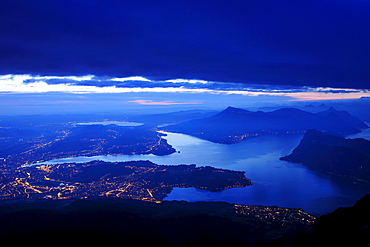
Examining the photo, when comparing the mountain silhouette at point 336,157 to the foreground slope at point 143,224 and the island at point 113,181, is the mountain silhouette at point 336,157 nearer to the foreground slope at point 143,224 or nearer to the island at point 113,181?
the island at point 113,181

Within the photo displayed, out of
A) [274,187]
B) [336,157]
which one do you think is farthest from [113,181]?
[336,157]

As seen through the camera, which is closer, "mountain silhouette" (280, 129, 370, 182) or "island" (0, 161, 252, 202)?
"island" (0, 161, 252, 202)

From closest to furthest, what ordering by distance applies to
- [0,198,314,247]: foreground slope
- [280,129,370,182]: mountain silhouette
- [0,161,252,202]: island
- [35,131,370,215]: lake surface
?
[0,198,314,247]: foreground slope → [35,131,370,215]: lake surface → [0,161,252,202]: island → [280,129,370,182]: mountain silhouette

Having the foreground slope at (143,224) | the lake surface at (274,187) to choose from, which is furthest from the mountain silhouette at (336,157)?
the foreground slope at (143,224)

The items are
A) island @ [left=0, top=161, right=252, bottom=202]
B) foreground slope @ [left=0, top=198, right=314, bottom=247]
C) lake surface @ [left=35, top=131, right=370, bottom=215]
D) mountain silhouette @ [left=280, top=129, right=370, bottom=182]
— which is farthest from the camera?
mountain silhouette @ [left=280, top=129, right=370, bottom=182]

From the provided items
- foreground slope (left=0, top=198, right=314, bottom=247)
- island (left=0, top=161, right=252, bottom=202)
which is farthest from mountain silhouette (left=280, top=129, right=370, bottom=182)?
foreground slope (left=0, top=198, right=314, bottom=247)

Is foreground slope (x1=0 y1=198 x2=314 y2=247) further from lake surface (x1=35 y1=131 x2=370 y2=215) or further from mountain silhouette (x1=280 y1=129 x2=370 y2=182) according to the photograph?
mountain silhouette (x1=280 y1=129 x2=370 y2=182)

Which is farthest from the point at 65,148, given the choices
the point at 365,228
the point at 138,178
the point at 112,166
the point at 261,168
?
the point at 365,228

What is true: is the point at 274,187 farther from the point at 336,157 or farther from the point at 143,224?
the point at 143,224

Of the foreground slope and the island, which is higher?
the foreground slope
